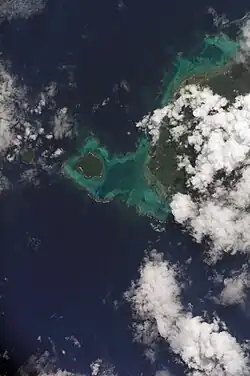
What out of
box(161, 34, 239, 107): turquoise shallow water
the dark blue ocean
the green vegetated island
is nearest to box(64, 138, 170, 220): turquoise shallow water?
the green vegetated island

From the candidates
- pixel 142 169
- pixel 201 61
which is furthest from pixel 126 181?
pixel 201 61

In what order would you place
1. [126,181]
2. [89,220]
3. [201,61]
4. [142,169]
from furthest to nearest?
[89,220] → [126,181] → [142,169] → [201,61]

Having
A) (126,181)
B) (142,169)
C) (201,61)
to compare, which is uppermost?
(201,61)

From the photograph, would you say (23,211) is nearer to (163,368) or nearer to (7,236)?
(7,236)

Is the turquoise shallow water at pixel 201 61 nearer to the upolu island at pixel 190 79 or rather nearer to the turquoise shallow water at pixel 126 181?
the upolu island at pixel 190 79

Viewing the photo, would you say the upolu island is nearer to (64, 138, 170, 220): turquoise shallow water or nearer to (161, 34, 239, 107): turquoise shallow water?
(161, 34, 239, 107): turquoise shallow water

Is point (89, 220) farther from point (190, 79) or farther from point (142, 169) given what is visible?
point (190, 79)

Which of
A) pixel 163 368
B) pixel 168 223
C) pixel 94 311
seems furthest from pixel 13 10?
pixel 163 368
